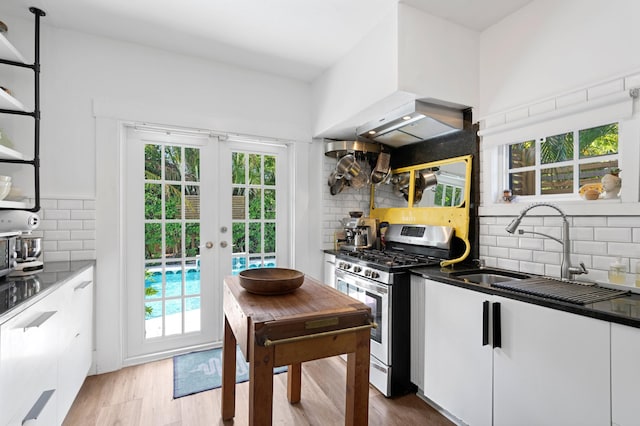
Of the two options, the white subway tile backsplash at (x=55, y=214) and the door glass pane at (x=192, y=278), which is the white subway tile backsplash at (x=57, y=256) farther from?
the door glass pane at (x=192, y=278)

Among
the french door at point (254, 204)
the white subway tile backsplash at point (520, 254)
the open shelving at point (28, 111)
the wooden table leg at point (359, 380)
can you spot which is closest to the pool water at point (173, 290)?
the french door at point (254, 204)

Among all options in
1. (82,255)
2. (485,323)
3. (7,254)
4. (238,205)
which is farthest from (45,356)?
(485,323)

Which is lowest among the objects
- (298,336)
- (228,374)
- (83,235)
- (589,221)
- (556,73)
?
(228,374)

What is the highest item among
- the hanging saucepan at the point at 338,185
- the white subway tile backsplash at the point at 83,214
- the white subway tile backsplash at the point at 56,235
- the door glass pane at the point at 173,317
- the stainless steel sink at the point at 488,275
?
the hanging saucepan at the point at 338,185

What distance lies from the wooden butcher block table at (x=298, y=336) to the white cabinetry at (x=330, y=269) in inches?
57.1

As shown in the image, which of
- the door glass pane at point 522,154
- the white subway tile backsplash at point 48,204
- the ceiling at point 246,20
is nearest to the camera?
the ceiling at point 246,20

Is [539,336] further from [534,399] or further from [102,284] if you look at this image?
[102,284]

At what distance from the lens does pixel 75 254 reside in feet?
7.89

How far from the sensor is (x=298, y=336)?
1.26 m

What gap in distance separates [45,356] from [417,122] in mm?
2765

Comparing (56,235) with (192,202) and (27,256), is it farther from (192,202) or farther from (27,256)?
(192,202)

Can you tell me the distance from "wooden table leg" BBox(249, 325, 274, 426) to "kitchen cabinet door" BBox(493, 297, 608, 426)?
1.22 meters

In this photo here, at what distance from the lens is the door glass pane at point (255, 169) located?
317cm

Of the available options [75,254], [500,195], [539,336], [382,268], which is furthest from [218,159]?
[539,336]
